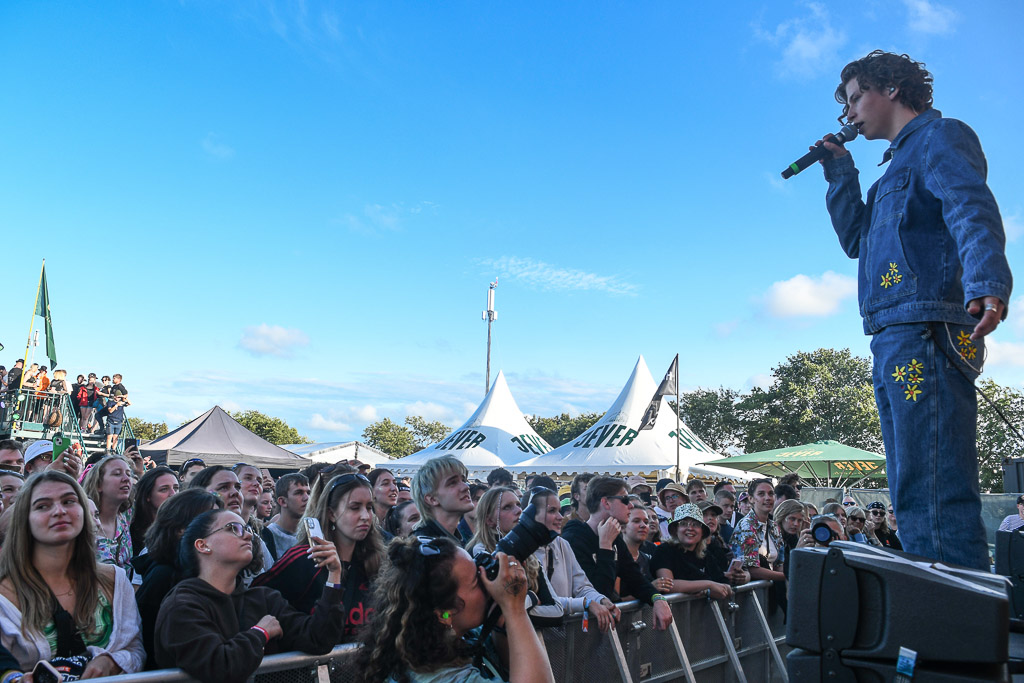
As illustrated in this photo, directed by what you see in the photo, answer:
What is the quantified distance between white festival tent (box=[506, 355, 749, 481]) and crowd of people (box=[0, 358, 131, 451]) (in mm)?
9899

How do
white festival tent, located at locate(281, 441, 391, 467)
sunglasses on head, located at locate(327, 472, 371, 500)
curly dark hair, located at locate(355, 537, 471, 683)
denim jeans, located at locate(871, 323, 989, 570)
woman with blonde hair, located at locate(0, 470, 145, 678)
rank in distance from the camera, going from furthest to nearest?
white festival tent, located at locate(281, 441, 391, 467) → sunglasses on head, located at locate(327, 472, 371, 500) → woman with blonde hair, located at locate(0, 470, 145, 678) → curly dark hair, located at locate(355, 537, 471, 683) → denim jeans, located at locate(871, 323, 989, 570)

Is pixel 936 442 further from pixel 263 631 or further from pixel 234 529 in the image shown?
pixel 234 529

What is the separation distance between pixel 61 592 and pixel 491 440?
19.4m

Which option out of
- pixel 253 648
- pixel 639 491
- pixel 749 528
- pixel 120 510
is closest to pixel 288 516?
pixel 120 510

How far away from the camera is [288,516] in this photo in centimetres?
471

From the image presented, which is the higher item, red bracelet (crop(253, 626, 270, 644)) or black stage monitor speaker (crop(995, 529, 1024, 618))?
black stage monitor speaker (crop(995, 529, 1024, 618))

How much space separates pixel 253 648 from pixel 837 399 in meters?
49.0

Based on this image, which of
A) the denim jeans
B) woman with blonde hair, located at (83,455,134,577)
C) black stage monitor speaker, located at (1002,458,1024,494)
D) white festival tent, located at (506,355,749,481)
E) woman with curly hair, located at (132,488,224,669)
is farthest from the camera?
white festival tent, located at (506,355,749,481)

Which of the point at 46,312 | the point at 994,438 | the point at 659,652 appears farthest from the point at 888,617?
the point at 994,438

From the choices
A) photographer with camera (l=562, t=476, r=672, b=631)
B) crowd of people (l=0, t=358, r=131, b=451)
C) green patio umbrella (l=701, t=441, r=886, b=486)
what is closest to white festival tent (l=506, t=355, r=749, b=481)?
green patio umbrella (l=701, t=441, r=886, b=486)

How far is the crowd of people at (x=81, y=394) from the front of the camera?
616 inches

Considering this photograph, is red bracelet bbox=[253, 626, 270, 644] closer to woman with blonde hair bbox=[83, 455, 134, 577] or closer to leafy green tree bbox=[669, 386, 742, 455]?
woman with blonde hair bbox=[83, 455, 134, 577]

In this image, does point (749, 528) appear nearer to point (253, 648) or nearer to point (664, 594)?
point (664, 594)

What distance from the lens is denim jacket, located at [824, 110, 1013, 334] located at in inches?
80.0
